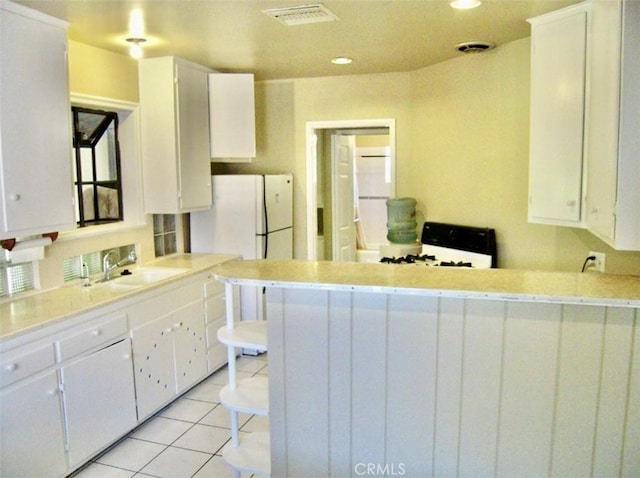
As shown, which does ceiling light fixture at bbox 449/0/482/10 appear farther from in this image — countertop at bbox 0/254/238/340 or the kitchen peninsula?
countertop at bbox 0/254/238/340

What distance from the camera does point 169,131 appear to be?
3.90 m

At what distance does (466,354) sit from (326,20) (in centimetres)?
200

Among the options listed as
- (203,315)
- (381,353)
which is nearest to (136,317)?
(203,315)

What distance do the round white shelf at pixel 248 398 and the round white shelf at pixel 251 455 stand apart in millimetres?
220

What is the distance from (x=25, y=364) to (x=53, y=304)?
1.62 feet

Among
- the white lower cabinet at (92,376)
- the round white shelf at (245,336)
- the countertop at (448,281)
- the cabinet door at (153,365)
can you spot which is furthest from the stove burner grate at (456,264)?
the cabinet door at (153,365)

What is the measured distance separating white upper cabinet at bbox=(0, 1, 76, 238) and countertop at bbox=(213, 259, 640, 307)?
118 centimetres

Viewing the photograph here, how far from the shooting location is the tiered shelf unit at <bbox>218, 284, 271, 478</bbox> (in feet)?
7.64

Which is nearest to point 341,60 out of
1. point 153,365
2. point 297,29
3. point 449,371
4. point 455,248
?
point 297,29

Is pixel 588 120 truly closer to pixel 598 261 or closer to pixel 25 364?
pixel 598 261

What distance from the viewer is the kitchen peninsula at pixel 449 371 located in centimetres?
189

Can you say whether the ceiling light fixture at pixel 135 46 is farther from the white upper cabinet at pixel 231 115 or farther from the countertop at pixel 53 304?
the countertop at pixel 53 304

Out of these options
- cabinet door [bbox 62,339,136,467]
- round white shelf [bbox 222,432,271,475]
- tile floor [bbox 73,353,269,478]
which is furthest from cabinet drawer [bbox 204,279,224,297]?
round white shelf [bbox 222,432,271,475]

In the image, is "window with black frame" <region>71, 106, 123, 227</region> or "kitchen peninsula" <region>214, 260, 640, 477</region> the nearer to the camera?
"kitchen peninsula" <region>214, 260, 640, 477</region>
